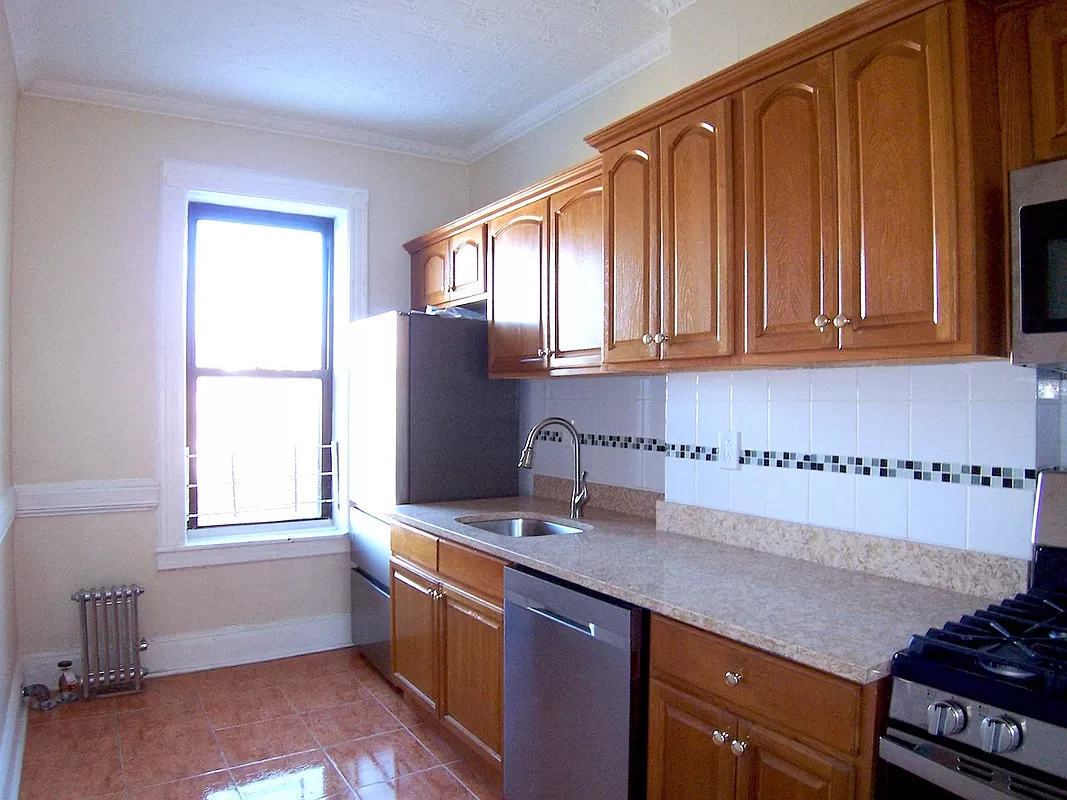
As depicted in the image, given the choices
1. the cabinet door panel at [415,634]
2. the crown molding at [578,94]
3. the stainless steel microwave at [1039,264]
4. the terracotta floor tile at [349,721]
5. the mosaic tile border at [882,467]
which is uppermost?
the crown molding at [578,94]

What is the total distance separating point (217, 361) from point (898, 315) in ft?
10.8

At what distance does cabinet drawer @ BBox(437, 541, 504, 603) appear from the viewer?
7.79 ft

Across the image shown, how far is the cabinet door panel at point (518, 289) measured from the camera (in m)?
2.95

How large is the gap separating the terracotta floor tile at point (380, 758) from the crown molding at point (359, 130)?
2.80m

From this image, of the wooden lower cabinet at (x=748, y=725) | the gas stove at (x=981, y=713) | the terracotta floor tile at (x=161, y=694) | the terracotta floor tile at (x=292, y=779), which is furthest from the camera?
the terracotta floor tile at (x=161, y=694)

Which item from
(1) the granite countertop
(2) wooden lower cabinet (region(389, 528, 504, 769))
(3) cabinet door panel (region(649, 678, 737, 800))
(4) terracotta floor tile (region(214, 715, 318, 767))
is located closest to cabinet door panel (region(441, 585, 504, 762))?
(2) wooden lower cabinet (region(389, 528, 504, 769))

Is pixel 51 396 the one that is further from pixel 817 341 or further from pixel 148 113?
pixel 817 341

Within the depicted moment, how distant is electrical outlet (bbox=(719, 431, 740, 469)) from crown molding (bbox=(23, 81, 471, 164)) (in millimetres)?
2589

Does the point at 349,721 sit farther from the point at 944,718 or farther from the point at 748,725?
the point at 944,718

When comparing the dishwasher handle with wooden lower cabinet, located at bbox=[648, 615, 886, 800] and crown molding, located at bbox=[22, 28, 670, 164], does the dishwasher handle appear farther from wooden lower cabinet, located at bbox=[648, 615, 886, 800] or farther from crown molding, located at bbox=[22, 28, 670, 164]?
crown molding, located at bbox=[22, 28, 670, 164]

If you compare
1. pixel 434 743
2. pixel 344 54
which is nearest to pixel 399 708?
pixel 434 743

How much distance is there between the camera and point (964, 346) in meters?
1.49

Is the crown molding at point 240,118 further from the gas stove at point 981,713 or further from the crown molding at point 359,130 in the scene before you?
the gas stove at point 981,713

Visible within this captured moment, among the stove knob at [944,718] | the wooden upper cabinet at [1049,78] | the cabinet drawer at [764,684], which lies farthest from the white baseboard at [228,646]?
the wooden upper cabinet at [1049,78]
